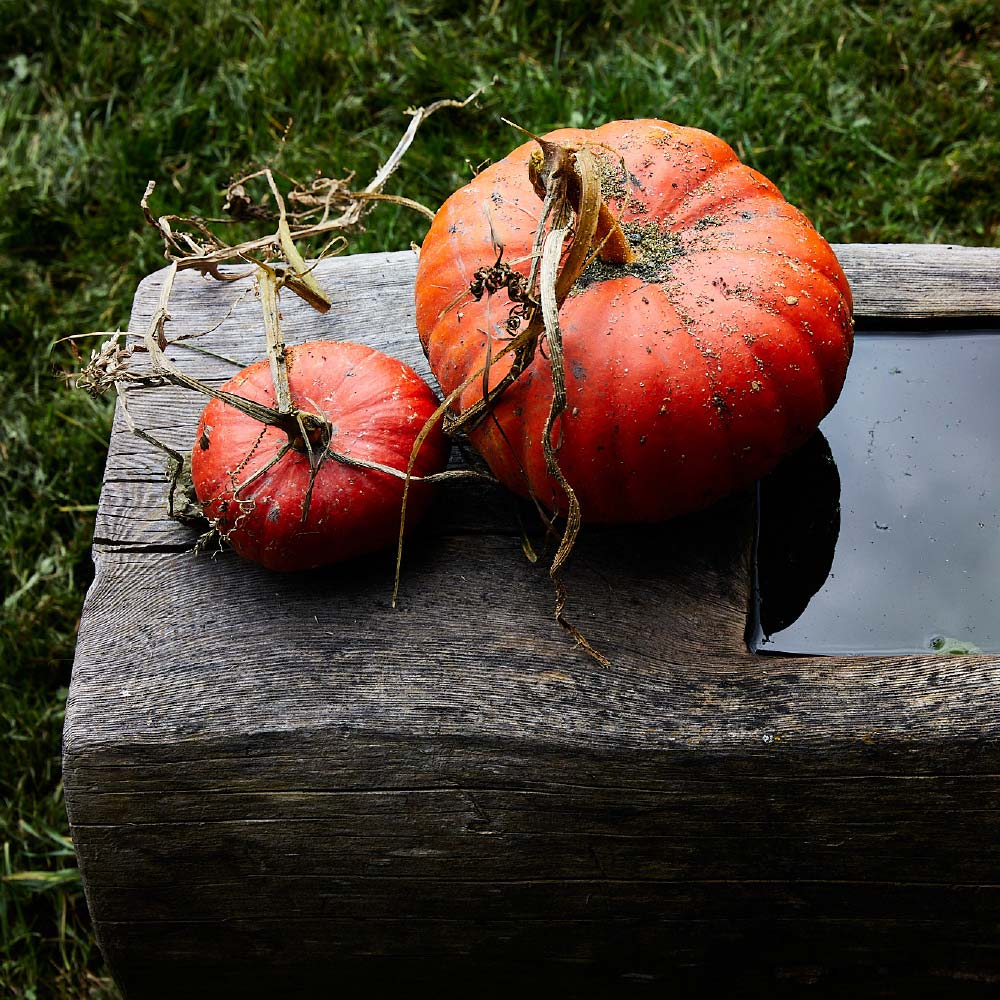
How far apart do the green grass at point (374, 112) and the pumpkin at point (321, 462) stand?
1316 millimetres

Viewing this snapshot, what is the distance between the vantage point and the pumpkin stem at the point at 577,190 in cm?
127

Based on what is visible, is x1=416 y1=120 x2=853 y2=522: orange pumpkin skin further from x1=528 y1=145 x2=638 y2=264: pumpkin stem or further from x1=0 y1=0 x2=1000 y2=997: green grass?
x1=0 y1=0 x2=1000 y2=997: green grass

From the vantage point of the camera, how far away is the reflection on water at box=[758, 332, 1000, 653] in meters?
1.67

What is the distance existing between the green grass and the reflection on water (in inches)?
48.1

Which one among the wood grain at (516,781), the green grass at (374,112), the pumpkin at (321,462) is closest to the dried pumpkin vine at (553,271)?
the pumpkin at (321,462)

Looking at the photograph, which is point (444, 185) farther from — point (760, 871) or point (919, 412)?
point (760, 871)

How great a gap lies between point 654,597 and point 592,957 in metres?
0.58

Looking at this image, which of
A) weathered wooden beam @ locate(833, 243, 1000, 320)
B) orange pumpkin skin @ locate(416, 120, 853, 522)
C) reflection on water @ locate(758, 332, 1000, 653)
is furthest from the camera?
weathered wooden beam @ locate(833, 243, 1000, 320)

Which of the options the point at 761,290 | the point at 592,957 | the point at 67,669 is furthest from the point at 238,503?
the point at 67,669

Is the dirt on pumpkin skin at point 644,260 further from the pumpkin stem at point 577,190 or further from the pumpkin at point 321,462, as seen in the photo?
the pumpkin at point 321,462

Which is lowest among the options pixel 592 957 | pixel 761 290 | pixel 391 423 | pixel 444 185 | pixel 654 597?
pixel 592 957

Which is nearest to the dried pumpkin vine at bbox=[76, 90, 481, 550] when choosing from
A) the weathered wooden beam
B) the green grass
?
the weathered wooden beam

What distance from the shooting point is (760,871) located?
1577 millimetres

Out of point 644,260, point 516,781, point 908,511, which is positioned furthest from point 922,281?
point 516,781
